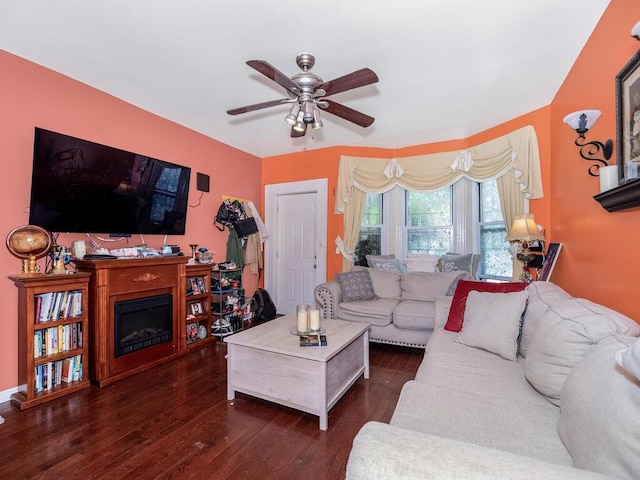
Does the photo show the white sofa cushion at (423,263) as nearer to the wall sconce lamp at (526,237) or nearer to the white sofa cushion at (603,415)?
the wall sconce lamp at (526,237)

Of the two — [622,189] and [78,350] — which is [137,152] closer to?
[78,350]

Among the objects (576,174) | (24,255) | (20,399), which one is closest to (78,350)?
(20,399)

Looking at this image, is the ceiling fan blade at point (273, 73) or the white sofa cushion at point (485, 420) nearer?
the white sofa cushion at point (485, 420)

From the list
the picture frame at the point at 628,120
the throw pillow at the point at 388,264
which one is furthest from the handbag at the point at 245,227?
the picture frame at the point at 628,120

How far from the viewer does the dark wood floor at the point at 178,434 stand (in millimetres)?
1626

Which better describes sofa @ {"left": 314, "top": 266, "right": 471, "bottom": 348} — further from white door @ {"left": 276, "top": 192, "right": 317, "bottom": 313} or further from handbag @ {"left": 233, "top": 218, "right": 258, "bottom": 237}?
handbag @ {"left": 233, "top": 218, "right": 258, "bottom": 237}

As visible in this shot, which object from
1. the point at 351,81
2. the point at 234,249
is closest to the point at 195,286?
the point at 234,249

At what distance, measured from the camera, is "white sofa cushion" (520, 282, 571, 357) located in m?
1.75

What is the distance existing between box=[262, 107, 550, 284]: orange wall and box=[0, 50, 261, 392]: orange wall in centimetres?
129

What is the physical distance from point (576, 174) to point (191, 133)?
3939 mm

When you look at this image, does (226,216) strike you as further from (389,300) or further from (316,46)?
(316,46)

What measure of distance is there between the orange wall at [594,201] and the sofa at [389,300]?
115 cm

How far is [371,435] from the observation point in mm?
801

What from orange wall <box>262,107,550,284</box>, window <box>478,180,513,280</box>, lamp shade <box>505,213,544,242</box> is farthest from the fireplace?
window <box>478,180,513,280</box>
